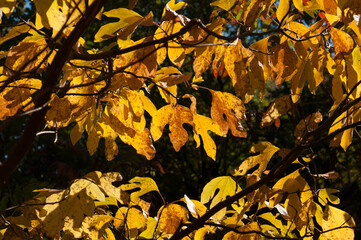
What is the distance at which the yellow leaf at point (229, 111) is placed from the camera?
1043 mm

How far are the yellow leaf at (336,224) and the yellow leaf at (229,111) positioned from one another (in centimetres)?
29

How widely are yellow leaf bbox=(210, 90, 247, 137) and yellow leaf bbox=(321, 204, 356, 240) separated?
11.5 inches

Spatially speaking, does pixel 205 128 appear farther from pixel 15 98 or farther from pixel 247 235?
pixel 15 98

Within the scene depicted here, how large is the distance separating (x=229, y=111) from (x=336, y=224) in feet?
1.17

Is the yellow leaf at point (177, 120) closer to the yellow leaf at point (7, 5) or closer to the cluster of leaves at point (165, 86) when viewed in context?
the cluster of leaves at point (165, 86)

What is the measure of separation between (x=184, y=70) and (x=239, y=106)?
559 centimetres

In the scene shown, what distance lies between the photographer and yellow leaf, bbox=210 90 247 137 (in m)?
1.04

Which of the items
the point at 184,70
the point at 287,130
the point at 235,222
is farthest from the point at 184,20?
the point at 287,130

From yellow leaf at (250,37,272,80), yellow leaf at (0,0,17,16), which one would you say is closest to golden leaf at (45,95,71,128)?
yellow leaf at (0,0,17,16)

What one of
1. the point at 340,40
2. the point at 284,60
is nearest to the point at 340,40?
the point at 340,40

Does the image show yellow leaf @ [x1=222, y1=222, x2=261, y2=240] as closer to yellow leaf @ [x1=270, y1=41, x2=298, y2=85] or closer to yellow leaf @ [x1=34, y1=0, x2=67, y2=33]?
yellow leaf @ [x1=270, y1=41, x2=298, y2=85]

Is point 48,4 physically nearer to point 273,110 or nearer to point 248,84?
point 248,84

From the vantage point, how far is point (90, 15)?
2.49 feet

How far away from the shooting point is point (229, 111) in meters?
1.05
